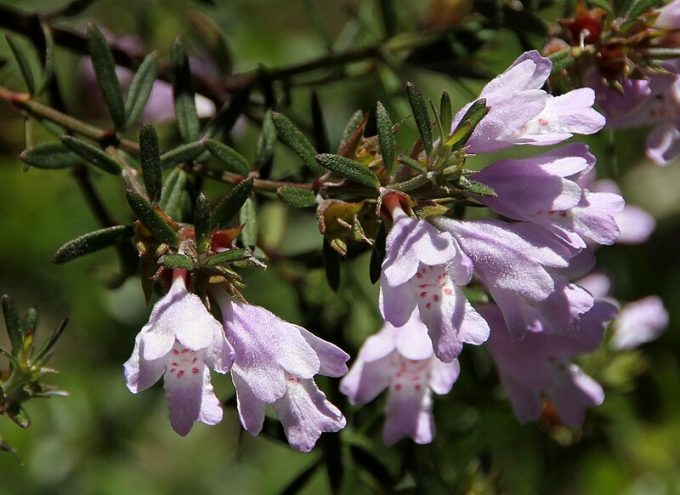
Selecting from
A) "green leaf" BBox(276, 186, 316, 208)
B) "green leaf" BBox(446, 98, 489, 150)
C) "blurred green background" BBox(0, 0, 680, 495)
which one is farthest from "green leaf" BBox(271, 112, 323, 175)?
"blurred green background" BBox(0, 0, 680, 495)

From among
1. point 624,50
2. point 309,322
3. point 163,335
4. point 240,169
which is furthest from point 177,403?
point 624,50

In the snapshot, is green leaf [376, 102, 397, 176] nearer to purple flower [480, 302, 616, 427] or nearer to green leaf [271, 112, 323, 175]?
green leaf [271, 112, 323, 175]

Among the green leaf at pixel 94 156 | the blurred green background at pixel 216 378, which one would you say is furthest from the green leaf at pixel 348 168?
the blurred green background at pixel 216 378

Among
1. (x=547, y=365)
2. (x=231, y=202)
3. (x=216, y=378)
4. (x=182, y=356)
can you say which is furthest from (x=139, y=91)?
(x=216, y=378)

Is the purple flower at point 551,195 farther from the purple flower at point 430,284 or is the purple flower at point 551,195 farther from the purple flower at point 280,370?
the purple flower at point 280,370

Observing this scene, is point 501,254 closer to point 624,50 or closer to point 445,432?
point 624,50
